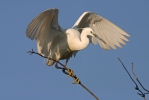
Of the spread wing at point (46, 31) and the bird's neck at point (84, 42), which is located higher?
the spread wing at point (46, 31)

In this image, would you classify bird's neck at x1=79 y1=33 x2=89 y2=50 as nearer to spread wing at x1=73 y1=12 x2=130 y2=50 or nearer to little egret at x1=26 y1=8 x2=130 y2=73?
little egret at x1=26 y1=8 x2=130 y2=73

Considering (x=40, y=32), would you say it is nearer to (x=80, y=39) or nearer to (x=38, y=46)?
(x=38, y=46)

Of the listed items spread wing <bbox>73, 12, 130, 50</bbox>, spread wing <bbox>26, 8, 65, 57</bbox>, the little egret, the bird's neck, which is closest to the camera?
spread wing <bbox>26, 8, 65, 57</bbox>

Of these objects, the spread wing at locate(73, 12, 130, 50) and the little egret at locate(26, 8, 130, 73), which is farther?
the spread wing at locate(73, 12, 130, 50)

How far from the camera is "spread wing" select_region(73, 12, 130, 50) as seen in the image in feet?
24.7

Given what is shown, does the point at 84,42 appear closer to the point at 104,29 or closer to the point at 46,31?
the point at 46,31

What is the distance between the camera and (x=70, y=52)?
756 cm

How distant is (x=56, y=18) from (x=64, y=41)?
63 cm

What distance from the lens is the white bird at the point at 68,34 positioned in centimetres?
663

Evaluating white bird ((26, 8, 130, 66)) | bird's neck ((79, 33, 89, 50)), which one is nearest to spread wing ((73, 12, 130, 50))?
white bird ((26, 8, 130, 66))

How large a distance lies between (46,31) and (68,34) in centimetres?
56

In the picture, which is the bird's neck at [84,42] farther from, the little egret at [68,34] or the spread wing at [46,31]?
the spread wing at [46,31]

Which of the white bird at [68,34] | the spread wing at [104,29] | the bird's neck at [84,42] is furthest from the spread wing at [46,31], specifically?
the spread wing at [104,29]

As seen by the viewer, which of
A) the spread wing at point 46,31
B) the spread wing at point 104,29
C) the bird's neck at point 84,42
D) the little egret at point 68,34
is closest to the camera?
the spread wing at point 46,31
